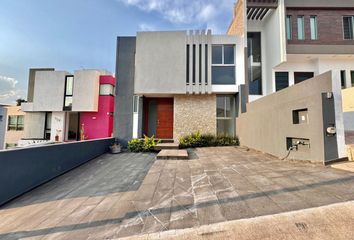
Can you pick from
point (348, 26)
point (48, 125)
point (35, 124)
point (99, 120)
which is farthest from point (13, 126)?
point (348, 26)

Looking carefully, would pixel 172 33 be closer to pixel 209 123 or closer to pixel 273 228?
pixel 209 123

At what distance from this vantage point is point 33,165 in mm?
4234

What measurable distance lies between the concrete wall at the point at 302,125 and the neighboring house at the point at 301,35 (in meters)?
4.40

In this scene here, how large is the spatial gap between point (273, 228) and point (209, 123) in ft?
25.7

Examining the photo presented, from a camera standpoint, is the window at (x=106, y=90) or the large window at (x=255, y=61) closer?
the large window at (x=255, y=61)

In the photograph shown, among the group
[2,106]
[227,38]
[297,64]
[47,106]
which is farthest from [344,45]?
[2,106]

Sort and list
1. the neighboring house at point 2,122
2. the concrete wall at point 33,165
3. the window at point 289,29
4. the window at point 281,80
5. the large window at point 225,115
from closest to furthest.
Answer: the concrete wall at point 33,165 → the large window at point 225,115 → the window at point 289,29 → the window at point 281,80 → the neighboring house at point 2,122

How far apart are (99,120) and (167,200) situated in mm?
14553

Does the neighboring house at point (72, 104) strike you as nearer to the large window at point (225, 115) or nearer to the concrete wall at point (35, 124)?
the concrete wall at point (35, 124)

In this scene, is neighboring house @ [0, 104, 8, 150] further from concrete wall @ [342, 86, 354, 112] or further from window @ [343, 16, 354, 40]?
window @ [343, 16, 354, 40]

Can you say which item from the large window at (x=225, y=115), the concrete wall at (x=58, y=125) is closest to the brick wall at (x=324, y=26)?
the large window at (x=225, y=115)

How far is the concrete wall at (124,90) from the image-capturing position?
9.59 m

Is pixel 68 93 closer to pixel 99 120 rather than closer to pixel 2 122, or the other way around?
pixel 99 120

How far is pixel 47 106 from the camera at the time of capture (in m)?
15.4
